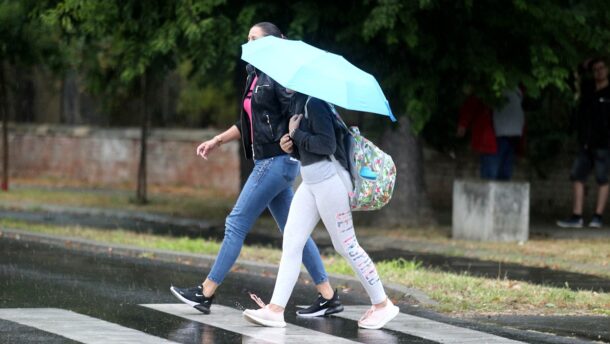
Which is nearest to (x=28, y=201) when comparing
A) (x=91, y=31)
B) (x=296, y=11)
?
(x=91, y=31)

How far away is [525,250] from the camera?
1528 cm

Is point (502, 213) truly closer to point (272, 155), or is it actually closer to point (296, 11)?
point (296, 11)

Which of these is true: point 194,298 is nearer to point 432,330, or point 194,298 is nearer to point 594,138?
point 432,330

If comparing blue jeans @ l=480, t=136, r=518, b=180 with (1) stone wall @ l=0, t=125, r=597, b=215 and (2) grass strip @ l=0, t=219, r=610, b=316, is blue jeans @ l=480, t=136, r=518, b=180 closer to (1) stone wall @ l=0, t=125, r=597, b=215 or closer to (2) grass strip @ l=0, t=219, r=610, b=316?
(1) stone wall @ l=0, t=125, r=597, b=215

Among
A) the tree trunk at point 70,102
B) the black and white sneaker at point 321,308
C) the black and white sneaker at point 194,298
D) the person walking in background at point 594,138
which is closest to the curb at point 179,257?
the black and white sneaker at point 321,308

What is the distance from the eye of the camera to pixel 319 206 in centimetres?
885

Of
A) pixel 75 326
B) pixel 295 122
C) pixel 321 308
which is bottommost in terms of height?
pixel 75 326

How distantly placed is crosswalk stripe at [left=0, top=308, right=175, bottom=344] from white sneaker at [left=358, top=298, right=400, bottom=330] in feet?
4.70

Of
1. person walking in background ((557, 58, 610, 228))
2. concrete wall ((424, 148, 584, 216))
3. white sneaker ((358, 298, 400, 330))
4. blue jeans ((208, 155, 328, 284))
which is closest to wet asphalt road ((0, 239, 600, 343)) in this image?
white sneaker ((358, 298, 400, 330))

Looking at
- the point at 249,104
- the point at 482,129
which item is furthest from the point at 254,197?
the point at 482,129

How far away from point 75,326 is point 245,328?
1060 mm

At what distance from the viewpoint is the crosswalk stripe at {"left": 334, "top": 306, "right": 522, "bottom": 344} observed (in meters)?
8.69

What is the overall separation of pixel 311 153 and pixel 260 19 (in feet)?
26.6

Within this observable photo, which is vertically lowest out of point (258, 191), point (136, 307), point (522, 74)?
point (136, 307)
